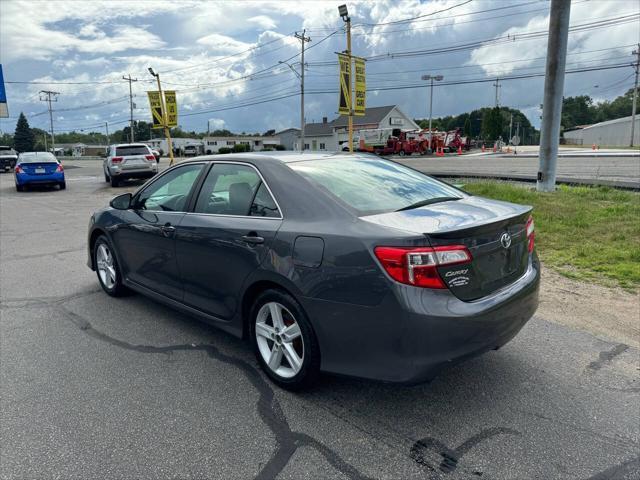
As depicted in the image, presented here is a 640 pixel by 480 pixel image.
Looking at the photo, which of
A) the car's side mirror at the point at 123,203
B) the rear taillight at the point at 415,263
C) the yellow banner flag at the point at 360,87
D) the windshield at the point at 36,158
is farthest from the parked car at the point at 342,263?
the windshield at the point at 36,158

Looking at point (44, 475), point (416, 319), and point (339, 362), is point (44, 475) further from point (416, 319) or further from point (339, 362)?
point (416, 319)

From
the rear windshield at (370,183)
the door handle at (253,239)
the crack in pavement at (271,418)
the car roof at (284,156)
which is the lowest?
the crack in pavement at (271,418)

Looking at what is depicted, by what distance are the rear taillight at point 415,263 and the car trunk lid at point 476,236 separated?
0.04m

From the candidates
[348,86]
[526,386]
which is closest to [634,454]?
[526,386]

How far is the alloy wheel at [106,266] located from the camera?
518 centimetres

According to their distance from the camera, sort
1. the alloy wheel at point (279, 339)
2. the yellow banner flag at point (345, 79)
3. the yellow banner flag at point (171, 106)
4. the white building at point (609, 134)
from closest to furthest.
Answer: the alloy wheel at point (279, 339) → the yellow banner flag at point (345, 79) → the yellow banner flag at point (171, 106) → the white building at point (609, 134)

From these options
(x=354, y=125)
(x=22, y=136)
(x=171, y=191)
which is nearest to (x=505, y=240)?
(x=171, y=191)

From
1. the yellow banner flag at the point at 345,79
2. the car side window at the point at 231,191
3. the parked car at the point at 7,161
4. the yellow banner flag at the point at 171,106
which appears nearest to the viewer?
the car side window at the point at 231,191

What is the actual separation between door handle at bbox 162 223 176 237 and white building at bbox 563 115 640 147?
266 ft

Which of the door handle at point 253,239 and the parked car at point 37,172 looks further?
the parked car at point 37,172

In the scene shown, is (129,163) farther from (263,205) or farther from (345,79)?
(263,205)

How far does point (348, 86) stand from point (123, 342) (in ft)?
48.8

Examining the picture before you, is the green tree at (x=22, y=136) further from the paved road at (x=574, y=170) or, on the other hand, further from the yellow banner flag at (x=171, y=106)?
the paved road at (x=574, y=170)

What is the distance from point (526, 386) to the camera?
3254mm
